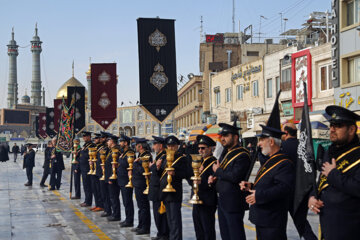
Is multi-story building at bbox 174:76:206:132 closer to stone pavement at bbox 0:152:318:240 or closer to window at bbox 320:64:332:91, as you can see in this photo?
window at bbox 320:64:332:91

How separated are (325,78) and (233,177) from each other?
25165mm

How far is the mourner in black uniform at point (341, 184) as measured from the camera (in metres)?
4.41

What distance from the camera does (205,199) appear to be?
24.2 ft

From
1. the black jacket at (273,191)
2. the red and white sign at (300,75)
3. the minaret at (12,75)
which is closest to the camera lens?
→ the black jacket at (273,191)

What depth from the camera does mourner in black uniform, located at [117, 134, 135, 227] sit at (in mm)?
10477

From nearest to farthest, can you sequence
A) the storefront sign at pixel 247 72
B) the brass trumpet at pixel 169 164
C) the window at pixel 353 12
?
the brass trumpet at pixel 169 164 < the window at pixel 353 12 < the storefront sign at pixel 247 72

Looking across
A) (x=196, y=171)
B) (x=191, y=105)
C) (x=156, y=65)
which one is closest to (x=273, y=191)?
(x=196, y=171)

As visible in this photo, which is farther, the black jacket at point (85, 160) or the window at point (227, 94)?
the window at point (227, 94)

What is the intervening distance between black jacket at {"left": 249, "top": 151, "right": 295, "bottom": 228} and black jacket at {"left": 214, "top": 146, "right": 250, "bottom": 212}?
77 centimetres

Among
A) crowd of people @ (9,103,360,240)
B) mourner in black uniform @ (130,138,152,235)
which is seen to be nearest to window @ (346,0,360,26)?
crowd of people @ (9,103,360,240)

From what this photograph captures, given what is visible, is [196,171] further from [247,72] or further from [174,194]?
[247,72]

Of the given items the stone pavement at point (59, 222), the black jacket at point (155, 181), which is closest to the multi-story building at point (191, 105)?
the stone pavement at point (59, 222)

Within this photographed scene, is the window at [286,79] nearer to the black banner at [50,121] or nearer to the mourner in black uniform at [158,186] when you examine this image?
the black banner at [50,121]

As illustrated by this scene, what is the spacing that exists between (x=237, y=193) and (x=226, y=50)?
4868 centimetres
